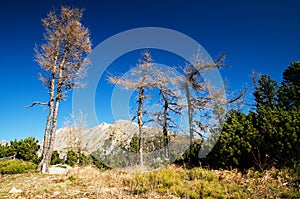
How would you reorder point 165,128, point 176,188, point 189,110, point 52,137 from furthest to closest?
point 165,128 → point 189,110 → point 52,137 → point 176,188

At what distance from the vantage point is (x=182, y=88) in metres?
14.8

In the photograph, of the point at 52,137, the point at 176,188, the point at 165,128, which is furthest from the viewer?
the point at 165,128

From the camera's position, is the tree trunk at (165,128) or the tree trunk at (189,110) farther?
the tree trunk at (165,128)

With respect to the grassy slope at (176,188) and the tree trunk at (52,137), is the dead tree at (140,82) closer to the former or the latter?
the tree trunk at (52,137)

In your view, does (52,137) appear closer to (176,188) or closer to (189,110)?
(176,188)

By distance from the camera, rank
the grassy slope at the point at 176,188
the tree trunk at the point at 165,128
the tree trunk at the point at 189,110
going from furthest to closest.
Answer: the tree trunk at the point at 165,128, the tree trunk at the point at 189,110, the grassy slope at the point at 176,188

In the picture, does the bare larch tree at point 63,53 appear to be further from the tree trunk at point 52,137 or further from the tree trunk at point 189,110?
the tree trunk at point 189,110

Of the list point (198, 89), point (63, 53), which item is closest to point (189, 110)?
point (198, 89)

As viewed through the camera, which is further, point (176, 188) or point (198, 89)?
point (198, 89)

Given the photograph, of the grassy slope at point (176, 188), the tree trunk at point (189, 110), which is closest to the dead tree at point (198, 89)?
the tree trunk at point (189, 110)

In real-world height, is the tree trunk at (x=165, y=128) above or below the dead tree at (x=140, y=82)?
below

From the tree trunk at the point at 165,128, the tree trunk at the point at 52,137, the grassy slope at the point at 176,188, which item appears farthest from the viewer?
the tree trunk at the point at 165,128

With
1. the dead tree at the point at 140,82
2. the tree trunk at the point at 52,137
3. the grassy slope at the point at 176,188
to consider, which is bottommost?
the grassy slope at the point at 176,188

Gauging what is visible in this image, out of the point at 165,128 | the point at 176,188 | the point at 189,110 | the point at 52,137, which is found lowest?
the point at 176,188
